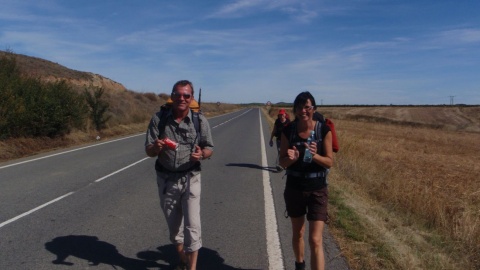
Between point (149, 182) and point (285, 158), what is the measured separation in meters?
6.10

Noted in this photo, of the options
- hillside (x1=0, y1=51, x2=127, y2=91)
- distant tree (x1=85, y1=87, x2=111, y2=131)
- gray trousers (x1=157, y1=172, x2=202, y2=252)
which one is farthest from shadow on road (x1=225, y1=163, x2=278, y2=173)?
hillside (x1=0, y1=51, x2=127, y2=91)

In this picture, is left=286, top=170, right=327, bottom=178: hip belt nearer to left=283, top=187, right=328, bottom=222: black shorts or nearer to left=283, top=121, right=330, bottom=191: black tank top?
left=283, top=121, right=330, bottom=191: black tank top

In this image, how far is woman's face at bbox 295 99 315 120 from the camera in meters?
3.92

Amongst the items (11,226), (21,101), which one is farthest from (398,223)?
(21,101)

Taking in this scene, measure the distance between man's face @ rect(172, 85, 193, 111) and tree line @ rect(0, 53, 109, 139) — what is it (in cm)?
1340

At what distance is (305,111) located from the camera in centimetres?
391

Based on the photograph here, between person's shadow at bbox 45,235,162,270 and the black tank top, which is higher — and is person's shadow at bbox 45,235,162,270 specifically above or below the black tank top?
below

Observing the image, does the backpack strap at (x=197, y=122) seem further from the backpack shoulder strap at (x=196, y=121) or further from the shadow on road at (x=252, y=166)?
the shadow on road at (x=252, y=166)

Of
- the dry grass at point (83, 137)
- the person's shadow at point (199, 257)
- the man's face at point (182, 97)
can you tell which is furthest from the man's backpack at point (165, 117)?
the dry grass at point (83, 137)

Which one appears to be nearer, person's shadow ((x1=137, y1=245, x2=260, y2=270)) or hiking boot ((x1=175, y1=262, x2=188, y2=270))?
hiking boot ((x1=175, y1=262, x2=188, y2=270))

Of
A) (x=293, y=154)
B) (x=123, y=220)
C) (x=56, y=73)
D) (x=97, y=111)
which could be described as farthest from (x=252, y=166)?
(x=56, y=73)

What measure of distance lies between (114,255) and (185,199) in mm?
1339

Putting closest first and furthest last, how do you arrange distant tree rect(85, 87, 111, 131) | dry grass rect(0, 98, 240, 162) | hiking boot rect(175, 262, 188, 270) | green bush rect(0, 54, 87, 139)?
hiking boot rect(175, 262, 188, 270)
dry grass rect(0, 98, 240, 162)
green bush rect(0, 54, 87, 139)
distant tree rect(85, 87, 111, 131)

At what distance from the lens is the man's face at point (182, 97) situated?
159 inches
